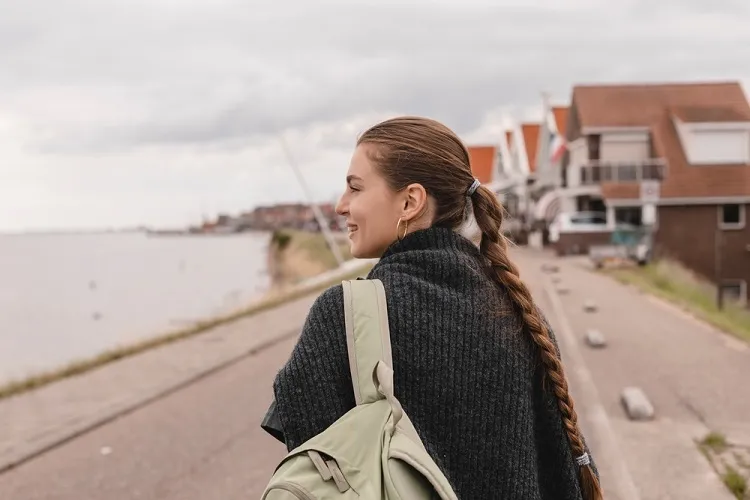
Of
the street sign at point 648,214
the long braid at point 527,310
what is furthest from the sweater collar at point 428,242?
the street sign at point 648,214

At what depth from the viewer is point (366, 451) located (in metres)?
1.59

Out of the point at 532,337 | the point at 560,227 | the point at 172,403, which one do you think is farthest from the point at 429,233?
the point at 560,227

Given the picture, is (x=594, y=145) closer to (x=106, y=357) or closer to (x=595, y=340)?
(x=595, y=340)

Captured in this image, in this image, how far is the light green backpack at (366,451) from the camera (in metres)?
1.55

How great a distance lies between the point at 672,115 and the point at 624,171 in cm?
380

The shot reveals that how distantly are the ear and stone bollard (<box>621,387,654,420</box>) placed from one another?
561 cm

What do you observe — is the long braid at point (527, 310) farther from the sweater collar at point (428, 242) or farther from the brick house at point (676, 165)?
the brick house at point (676, 165)

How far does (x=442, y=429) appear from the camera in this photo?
1.79m

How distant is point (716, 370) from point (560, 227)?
26.4 metres

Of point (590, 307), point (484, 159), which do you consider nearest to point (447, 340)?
point (590, 307)

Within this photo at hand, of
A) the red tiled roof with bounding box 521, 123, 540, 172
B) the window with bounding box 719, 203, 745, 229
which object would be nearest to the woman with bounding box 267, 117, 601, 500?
the window with bounding box 719, 203, 745, 229

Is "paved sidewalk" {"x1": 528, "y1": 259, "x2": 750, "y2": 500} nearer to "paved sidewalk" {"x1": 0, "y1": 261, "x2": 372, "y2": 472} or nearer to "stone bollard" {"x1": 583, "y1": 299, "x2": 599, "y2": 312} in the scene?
"stone bollard" {"x1": 583, "y1": 299, "x2": 599, "y2": 312}

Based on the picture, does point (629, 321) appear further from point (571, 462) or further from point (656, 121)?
point (656, 121)

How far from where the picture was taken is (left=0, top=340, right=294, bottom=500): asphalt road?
550 centimetres
